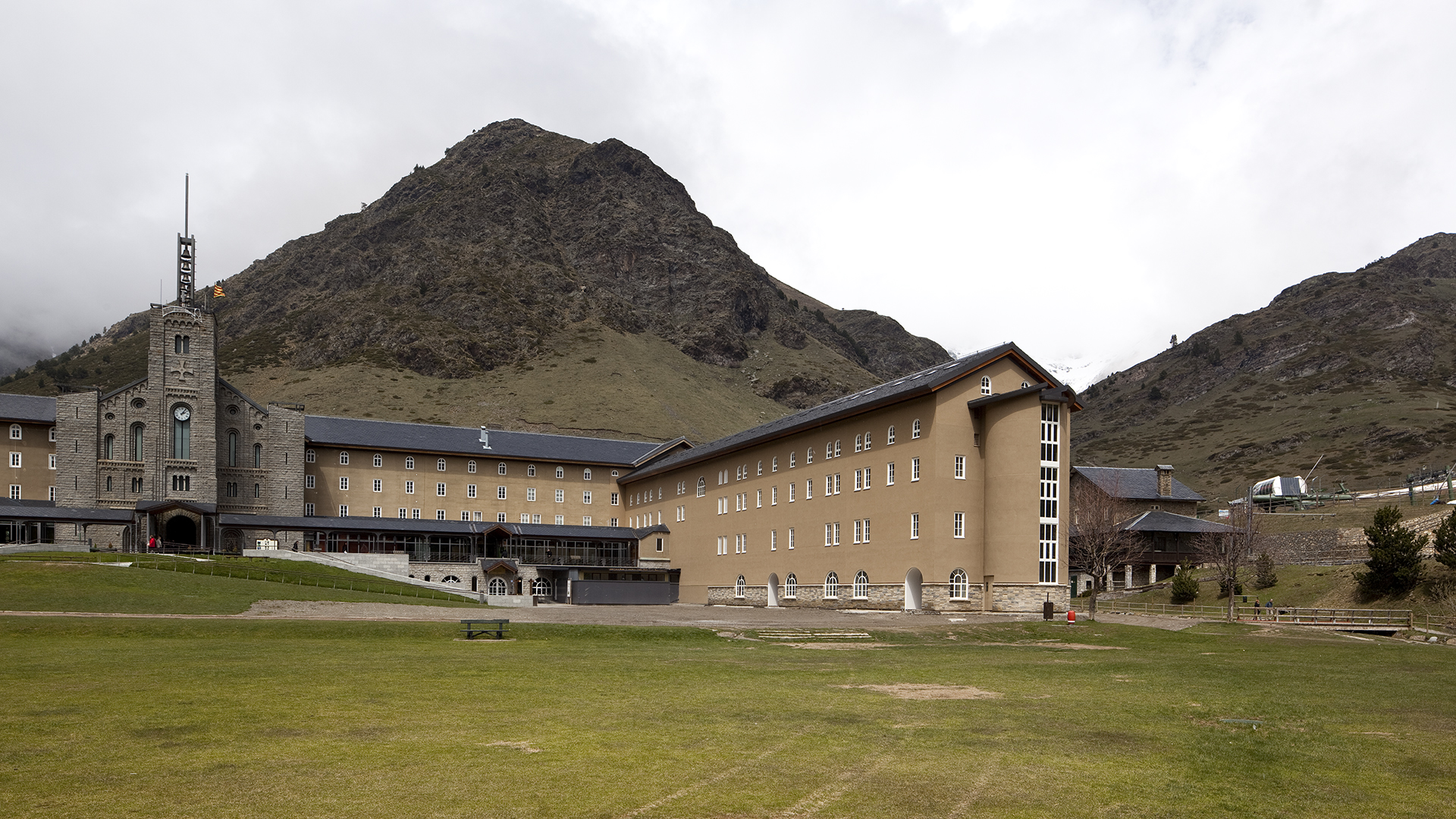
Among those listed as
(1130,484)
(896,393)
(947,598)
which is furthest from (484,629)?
(1130,484)

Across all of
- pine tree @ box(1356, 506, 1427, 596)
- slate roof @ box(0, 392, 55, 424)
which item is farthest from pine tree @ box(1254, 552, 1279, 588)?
slate roof @ box(0, 392, 55, 424)

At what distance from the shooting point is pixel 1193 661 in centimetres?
2892

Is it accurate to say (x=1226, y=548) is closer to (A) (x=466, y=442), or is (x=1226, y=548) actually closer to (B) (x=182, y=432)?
(A) (x=466, y=442)

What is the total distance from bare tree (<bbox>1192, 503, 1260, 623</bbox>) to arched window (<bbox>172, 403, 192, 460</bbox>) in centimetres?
7601

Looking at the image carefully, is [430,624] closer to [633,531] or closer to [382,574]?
[382,574]

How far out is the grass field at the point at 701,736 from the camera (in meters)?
10.7

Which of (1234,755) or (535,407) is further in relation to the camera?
(535,407)

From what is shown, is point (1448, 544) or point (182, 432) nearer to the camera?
point (1448, 544)

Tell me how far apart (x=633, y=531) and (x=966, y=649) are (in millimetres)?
58442

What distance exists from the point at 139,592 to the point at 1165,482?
260ft

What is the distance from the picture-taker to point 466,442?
93688 mm

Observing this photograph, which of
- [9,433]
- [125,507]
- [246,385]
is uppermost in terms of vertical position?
[246,385]

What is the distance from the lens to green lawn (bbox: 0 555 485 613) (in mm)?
43750

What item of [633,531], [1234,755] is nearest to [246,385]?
[633,531]
